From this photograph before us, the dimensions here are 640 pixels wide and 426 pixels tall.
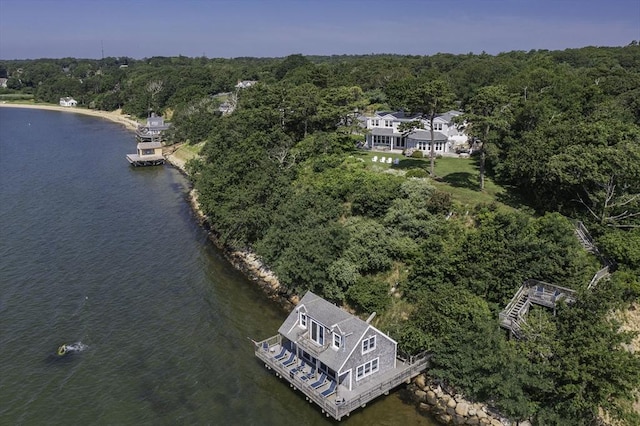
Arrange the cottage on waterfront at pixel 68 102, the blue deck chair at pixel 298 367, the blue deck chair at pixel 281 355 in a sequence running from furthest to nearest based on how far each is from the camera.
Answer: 1. the cottage on waterfront at pixel 68 102
2. the blue deck chair at pixel 281 355
3. the blue deck chair at pixel 298 367

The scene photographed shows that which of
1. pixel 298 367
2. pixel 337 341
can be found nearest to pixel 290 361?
pixel 298 367

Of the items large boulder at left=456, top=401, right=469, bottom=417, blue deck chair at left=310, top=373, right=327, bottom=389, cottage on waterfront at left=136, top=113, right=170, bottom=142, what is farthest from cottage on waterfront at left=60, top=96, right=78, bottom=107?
large boulder at left=456, top=401, right=469, bottom=417

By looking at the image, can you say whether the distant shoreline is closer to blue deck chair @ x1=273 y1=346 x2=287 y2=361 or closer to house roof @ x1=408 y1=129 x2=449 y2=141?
house roof @ x1=408 y1=129 x2=449 y2=141

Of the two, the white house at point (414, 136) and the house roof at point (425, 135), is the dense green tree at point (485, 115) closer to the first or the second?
the house roof at point (425, 135)

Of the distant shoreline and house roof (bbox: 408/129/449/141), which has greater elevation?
the distant shoreline

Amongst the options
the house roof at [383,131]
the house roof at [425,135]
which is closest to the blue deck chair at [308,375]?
the house roof at [425,135]

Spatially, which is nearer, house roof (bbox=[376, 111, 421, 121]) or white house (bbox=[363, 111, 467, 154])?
white house (bbox=[363, 111, 467, 154])

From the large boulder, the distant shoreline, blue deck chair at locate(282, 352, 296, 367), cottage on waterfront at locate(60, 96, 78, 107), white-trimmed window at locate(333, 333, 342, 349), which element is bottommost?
the large boulder

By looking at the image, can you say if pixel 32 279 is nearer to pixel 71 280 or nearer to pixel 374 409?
pixel 71 280
